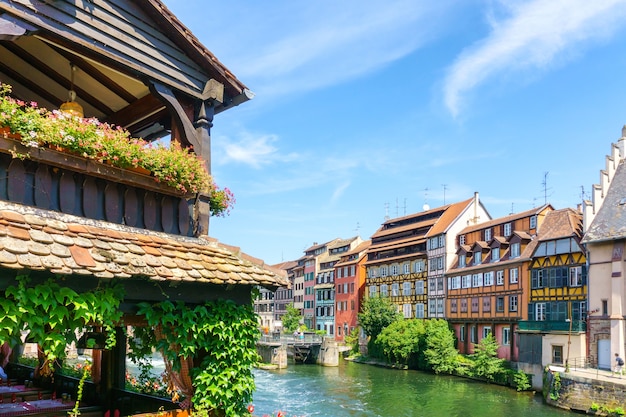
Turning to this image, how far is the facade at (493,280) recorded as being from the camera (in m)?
39.2

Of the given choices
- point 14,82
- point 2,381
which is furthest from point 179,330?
point 2,381

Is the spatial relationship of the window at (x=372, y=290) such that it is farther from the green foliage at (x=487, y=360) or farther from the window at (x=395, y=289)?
the green foliage at (x=487, y=360)

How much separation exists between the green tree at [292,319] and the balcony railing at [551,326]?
4202cm

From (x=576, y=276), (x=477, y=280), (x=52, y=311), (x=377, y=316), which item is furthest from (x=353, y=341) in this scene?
(x=52, y=311)

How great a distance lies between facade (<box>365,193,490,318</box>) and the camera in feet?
161

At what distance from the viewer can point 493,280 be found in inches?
1636

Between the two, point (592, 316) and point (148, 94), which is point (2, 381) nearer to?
point (148, 94)

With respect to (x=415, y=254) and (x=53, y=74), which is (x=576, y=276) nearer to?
(x=415, y=254)

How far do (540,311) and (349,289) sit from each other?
29.0 m

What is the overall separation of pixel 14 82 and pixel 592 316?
107 feet

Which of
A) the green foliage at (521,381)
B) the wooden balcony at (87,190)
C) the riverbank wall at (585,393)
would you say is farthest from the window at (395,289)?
the wooden balcony at (87,190)

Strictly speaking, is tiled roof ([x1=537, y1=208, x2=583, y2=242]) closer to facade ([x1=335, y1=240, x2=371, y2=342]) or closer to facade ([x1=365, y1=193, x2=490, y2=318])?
facade ([x1=365, y1=193, x2=490, y2=318])

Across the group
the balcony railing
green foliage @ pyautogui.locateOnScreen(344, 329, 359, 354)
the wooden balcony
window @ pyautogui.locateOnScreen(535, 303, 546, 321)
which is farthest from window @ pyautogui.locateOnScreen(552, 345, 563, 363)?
the wooden balcony

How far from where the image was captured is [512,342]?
39.0 metres
